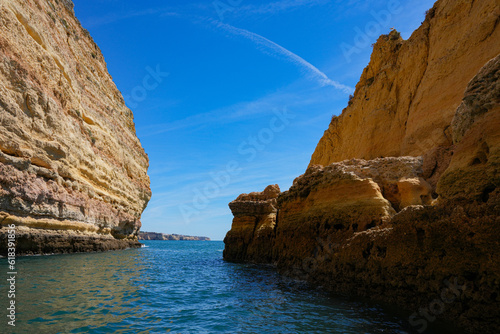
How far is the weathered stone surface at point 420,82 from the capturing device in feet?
47.9

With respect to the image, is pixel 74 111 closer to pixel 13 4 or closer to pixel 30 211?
pixel 13 4

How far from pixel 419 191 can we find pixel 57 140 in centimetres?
2717

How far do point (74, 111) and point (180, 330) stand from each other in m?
29.5

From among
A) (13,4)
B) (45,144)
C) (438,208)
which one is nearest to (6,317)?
(438,208)

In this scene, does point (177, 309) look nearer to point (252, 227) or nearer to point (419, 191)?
point (419, 191)

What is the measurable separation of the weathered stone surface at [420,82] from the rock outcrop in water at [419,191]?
0.08 metres

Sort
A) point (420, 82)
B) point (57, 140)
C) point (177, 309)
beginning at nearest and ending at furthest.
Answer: point (177, 309) → point (420, 82) → point (57, 140)

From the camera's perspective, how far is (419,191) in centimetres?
1038

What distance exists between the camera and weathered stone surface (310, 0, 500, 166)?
14586 mm

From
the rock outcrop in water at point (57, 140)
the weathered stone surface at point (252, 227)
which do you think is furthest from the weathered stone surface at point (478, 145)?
the rock outcrop in water at point (57, 140)

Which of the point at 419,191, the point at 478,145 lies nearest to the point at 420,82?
the point at 419,191

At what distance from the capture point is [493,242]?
17.5 feet

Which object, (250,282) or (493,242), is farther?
(250,282)

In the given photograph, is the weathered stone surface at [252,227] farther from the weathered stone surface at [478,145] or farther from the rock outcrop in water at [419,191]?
the weathered stone surface at [478,145]
